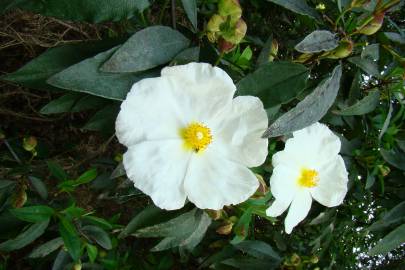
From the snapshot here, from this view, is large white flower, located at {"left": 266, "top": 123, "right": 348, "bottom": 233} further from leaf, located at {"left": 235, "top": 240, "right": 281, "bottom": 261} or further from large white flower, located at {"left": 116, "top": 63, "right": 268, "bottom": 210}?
leaf, located at {"left": 235, "top": 240, "right": 281, "bottom": 261}

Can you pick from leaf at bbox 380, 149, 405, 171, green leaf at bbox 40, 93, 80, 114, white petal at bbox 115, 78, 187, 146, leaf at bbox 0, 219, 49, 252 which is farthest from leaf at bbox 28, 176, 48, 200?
leaf at bbox 380, 149, 405, 171

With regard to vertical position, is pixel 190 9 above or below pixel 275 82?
above

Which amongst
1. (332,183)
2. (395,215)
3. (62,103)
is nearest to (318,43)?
(332,183)

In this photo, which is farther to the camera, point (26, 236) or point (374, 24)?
point (26, 236)

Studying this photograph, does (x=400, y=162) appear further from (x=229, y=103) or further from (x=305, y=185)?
(x=229, y=103)

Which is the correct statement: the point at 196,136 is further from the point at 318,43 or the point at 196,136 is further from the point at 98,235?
the point at 98,235

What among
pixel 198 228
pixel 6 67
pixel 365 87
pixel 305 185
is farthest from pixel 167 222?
pixel 6 67

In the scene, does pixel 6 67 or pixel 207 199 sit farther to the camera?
pixel 6 67
